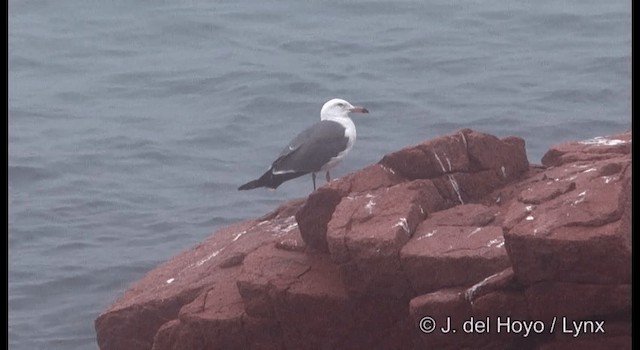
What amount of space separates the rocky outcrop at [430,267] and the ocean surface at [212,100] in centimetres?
426

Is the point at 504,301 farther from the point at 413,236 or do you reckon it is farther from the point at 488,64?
the point at 488,64

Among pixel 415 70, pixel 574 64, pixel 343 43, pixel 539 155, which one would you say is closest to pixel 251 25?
pixel 343 43

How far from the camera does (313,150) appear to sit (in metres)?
10.0

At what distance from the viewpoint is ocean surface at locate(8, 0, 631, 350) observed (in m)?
14.3

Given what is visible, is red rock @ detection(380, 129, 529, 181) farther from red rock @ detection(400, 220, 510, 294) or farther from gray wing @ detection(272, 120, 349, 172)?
gray wing @ detection(272, 120, 349, 172)

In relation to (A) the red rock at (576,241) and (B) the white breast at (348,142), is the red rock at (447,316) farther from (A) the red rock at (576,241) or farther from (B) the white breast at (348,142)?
(B) the white breast at (348,142)

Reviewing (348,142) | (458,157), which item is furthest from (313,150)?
(458,157)

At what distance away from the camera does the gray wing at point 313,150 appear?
999 centimetres

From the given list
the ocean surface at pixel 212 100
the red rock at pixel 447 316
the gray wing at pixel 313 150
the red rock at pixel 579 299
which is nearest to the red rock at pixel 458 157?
the red rock at pixel 447 316

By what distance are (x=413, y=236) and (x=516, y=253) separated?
950 mm

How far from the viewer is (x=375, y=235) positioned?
681 centimetres

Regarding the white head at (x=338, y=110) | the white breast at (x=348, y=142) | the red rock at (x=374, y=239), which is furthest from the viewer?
the white head at (x=338, y=110)

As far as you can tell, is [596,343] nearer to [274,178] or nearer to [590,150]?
[590,150]

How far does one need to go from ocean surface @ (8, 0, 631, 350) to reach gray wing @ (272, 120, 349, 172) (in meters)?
2.86
